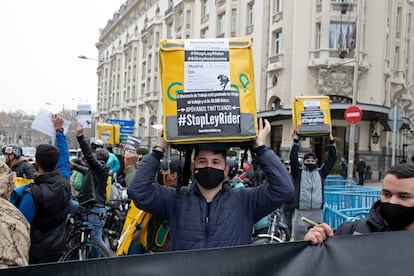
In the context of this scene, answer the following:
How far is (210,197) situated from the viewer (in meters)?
2.98

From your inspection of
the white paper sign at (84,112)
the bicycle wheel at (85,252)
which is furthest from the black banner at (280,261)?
the white paper sign at (84,112)

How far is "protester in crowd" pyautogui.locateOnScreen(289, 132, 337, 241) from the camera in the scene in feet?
22.5

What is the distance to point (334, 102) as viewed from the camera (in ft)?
88.1

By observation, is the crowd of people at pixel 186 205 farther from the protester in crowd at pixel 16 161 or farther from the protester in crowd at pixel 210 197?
the protester in crowd at pixel 16 161

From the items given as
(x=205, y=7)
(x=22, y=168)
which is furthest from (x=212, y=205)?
(x=205, y=7)

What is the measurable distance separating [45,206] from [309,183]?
174 inches

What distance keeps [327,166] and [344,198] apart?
7.24 feet

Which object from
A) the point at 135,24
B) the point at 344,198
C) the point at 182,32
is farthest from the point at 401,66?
the point at 135,24

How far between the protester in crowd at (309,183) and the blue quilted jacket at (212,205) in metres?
3.90

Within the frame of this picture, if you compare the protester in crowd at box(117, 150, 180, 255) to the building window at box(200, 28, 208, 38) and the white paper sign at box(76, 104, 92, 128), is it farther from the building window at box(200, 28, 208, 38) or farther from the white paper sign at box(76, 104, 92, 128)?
the building window at box(200, 28, 208, 38)

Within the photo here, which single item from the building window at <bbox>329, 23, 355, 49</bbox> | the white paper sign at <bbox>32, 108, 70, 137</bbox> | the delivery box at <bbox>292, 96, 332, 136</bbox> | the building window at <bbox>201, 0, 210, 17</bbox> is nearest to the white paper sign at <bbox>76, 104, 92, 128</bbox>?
the delivery box at <bbox>292, 96, 332, 136</bbox>

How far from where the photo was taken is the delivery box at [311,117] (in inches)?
285

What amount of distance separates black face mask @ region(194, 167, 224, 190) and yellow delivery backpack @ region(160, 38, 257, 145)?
0.76 ft

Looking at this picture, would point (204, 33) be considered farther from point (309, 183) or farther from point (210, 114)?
point (210, 114)
